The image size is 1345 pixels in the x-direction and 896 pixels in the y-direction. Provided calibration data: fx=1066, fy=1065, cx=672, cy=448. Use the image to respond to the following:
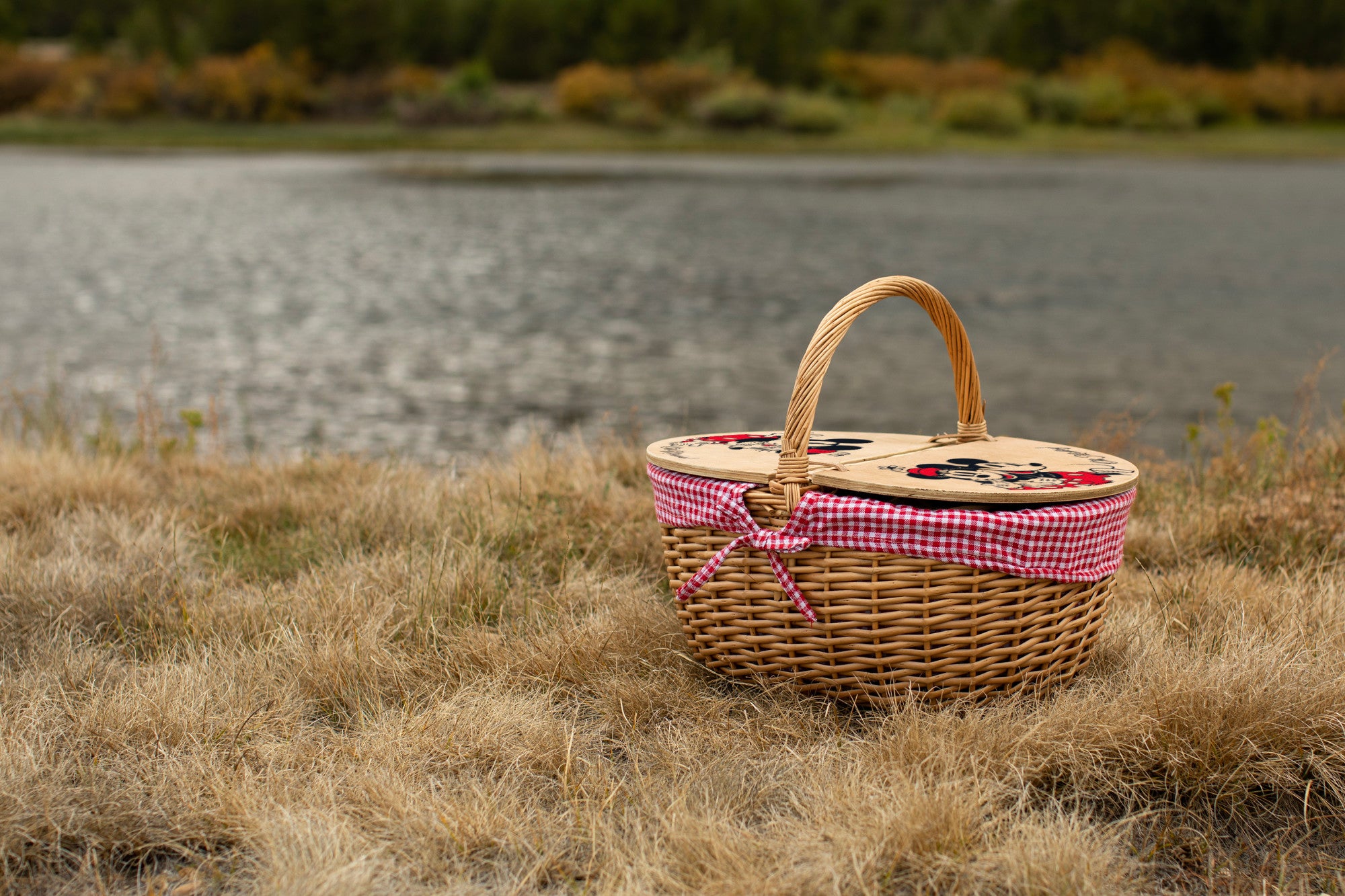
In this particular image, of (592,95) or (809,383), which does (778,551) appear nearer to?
(809,383)

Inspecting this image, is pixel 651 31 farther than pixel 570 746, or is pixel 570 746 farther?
pixel 651 31

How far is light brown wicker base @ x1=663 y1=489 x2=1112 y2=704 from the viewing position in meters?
2.12

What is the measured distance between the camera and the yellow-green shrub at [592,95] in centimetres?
5706

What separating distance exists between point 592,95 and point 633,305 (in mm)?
46965

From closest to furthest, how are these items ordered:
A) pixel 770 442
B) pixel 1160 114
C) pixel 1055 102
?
1. pixel 770 442
2. pixel 1160 114
3. pixel 1055 102

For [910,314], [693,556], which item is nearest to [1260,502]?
[693,556]

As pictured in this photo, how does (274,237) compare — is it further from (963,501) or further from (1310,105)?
(1310,105)

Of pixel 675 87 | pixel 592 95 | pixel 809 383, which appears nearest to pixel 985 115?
pixel 675 87

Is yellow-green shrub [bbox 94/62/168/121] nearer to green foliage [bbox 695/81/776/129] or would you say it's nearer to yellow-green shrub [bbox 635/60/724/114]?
yellow-green shrub [bbox 635/60/724/114]

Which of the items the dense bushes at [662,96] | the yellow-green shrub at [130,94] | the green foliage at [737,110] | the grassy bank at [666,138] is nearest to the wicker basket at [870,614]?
the grassy bank at [666,138]

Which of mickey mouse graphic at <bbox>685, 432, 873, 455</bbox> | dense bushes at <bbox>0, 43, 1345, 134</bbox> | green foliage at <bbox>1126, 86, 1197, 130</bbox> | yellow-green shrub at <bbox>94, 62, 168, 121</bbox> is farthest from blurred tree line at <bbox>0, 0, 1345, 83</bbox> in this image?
mickey mouse graphic at <bbox>685, 432, 873, 455</bbox>

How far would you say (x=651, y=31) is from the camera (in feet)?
222

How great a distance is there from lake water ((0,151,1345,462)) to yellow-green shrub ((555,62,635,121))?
2827 centimetres

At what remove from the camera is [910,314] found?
503 inches
